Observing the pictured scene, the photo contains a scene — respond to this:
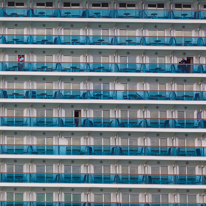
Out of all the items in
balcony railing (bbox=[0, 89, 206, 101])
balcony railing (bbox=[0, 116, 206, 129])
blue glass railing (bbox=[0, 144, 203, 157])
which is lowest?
blue glass railing (bbox=[0, 144, 203, 157])

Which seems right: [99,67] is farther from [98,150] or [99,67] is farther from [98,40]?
[98,150]

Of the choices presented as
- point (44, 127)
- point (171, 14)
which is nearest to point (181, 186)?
point (44, 127)

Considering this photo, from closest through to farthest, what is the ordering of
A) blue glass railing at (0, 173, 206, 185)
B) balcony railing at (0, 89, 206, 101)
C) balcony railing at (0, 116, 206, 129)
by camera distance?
blue glass railing at (0, 173, 206, 185)
balcony railing at (0, 116, 206, 129)
balcony railing at (0, 89, 206, 101)

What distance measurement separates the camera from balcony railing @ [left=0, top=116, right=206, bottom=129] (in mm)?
33531

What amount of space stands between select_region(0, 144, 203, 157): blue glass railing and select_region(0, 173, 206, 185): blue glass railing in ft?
4.84

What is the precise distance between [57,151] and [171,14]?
12.5 meters

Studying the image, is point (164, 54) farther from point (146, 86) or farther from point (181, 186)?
point (181, 186)

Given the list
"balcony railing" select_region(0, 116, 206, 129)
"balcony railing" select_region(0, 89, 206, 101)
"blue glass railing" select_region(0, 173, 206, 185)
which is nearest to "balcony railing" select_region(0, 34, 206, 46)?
"balcony railing" select_region(0, 89, 206, 101)

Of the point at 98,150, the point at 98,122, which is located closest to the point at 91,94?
the point at 98,122

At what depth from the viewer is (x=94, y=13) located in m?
34.9

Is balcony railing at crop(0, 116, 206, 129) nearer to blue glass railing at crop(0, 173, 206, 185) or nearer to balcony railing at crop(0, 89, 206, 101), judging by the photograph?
balcony railing at crop(0, 89, 206, 101)

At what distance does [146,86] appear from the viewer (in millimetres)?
34688

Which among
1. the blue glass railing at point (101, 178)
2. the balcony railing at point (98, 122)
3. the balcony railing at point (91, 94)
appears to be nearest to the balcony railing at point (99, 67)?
the balcony railing at point (91, 94)

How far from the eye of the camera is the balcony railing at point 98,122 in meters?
33.5
